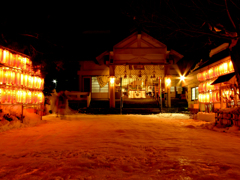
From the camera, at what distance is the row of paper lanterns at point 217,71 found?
1149 centimetres

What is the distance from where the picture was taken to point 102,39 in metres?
24.9

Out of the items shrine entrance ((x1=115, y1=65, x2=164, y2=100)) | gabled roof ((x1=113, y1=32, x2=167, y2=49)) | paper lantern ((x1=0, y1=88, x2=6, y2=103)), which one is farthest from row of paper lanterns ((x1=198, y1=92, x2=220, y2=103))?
paper lantern ((x1=0, y1=88, x2=6, y2=103))

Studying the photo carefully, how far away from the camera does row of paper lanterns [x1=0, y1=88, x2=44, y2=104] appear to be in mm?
9383

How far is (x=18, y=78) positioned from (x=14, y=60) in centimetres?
101

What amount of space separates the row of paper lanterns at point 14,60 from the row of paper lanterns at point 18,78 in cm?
30

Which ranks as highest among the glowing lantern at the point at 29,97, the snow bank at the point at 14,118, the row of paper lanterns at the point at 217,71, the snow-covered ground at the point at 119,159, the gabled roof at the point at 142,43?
the gabled roof at the point at 142,43

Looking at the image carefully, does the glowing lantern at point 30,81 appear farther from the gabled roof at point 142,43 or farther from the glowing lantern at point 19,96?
the gabled roof at point 142,43

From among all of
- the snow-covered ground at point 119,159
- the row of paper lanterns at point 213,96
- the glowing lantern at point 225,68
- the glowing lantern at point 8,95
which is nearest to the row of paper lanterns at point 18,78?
the glowing lantern at point 8,95

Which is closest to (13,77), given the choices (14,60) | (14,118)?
(14,60)

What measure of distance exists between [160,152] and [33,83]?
9.90 meters

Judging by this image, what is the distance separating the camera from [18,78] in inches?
408

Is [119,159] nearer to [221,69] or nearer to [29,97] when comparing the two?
[29,97]

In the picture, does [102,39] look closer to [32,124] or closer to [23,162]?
[32,124]

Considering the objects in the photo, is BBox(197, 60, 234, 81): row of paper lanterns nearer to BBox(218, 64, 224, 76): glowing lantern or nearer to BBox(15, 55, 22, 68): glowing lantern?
BBox(218, 64, 224, 76): glowing lantern
